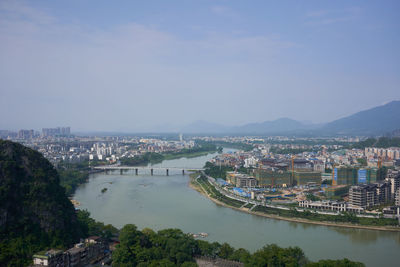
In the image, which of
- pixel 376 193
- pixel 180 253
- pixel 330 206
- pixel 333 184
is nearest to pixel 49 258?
pixel 180 253

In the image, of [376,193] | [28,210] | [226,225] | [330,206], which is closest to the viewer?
[28,210]

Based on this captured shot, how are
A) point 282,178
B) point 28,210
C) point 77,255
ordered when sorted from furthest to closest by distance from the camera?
point 282,178
point 28,210
point 77,255

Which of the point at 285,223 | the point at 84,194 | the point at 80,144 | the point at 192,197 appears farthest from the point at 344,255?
the point at 80,144

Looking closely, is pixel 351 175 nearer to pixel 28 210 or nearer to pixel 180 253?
pixel 180 253

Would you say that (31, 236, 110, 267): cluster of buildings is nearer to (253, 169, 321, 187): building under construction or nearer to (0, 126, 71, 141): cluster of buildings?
(253, 169, 321, 187): building under construction

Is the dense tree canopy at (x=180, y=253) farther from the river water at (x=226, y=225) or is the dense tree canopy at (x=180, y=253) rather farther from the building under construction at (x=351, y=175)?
the building under construction at (x=351, y=175)
